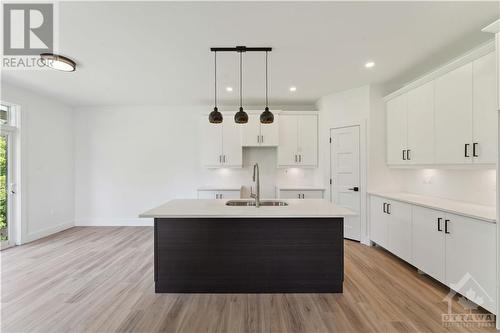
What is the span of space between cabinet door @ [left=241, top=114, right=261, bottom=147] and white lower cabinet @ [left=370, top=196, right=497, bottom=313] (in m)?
2.75

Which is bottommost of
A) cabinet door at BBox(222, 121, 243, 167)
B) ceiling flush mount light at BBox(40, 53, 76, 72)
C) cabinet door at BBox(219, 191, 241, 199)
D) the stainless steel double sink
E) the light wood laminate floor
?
the light wood laminate floor

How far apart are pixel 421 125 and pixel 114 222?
636 cm

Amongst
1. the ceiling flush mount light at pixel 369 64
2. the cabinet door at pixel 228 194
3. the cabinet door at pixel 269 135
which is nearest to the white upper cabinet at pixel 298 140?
the cabinet door at pixel 269 135

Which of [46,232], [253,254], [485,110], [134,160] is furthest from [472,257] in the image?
[46,232]

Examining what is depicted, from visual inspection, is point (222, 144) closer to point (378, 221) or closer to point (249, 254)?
point (249, 254)

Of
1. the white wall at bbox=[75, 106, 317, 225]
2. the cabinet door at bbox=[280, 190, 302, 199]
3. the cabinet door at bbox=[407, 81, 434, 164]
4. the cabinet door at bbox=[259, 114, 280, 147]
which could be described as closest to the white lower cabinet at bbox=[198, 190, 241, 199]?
the white wall at bbox=[75, 106, 317, 225]

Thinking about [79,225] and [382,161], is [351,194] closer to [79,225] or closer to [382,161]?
[382,161]

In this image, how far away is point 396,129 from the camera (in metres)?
3.74

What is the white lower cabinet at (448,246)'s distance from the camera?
208cm

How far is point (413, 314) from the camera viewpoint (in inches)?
85.2

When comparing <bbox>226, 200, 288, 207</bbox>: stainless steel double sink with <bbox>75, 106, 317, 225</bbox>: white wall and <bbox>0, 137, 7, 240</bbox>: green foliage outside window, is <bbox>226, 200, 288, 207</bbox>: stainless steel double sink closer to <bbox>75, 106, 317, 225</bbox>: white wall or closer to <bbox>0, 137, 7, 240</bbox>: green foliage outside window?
<bbox>75, 106, 317, 225</bbox>: white wall

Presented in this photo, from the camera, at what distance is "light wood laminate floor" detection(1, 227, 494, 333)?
6.61ft

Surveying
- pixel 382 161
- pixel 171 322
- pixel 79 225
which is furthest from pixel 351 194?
pixel 79 225

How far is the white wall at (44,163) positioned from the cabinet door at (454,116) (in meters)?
6.69
